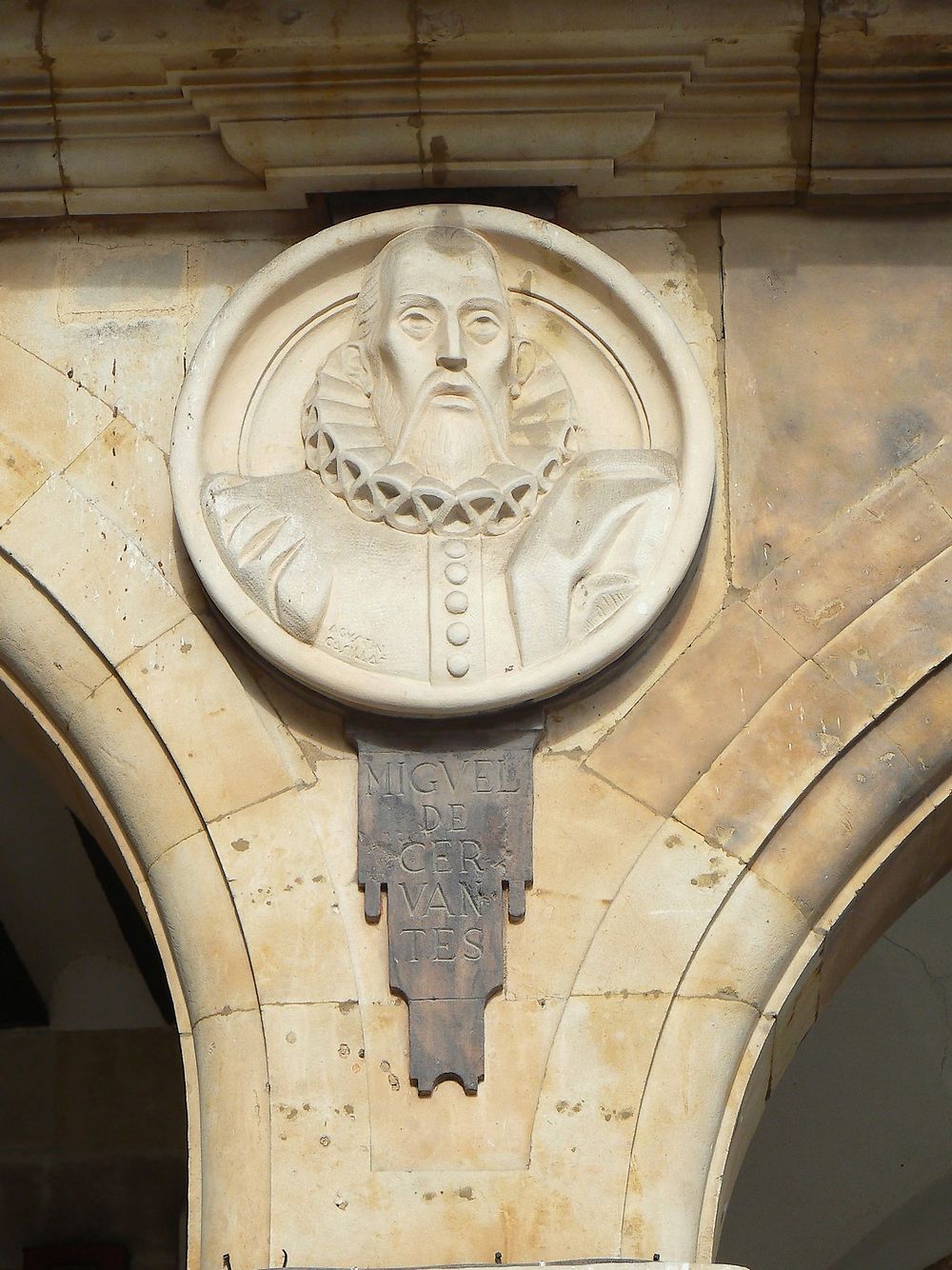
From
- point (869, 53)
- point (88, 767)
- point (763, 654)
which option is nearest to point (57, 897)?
point (88, 767)

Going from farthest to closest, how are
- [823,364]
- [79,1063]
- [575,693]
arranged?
[79,1063]
[823,364]
[575,693]

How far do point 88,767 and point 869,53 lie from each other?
177 cm

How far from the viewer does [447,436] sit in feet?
11.2

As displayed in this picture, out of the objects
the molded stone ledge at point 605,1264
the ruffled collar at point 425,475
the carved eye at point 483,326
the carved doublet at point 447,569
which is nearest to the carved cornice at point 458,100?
the carved eye at point 483,326

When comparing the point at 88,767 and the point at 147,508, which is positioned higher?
the point at 147,508

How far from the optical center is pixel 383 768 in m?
3.27

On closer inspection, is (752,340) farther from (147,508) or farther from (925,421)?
(147,508)

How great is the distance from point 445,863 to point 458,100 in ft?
4.31

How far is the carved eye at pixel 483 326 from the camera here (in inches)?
137

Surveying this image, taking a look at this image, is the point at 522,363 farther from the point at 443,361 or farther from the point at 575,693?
the point at 575,693

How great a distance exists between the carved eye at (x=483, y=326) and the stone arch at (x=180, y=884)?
830 mm
